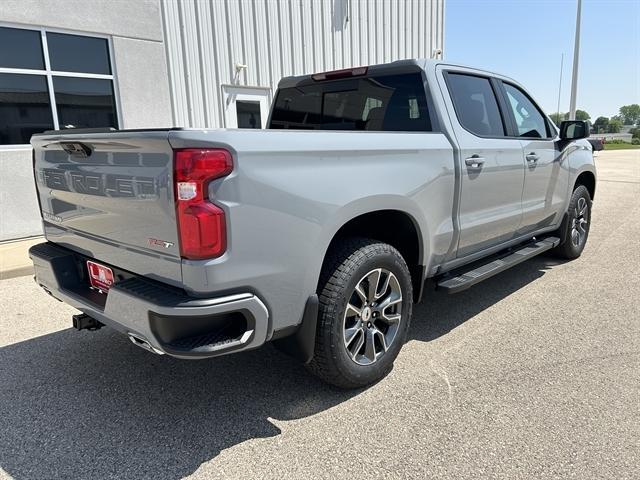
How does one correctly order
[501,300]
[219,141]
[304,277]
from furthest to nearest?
[501,300]
[304,277]
[219,141]

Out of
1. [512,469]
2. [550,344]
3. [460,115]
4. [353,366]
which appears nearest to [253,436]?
[353,366]

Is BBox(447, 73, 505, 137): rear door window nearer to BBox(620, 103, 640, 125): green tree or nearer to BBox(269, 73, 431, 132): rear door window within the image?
BBox(269, 73, 431, 132): rear door window

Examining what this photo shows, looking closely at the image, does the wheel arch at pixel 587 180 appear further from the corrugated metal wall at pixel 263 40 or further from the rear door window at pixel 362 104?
the corrugated metal wall at pixel 263 40

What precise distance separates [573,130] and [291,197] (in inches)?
151

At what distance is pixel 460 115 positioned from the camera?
142 inches

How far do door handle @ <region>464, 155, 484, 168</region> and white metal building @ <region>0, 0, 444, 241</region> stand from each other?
6.22 metres

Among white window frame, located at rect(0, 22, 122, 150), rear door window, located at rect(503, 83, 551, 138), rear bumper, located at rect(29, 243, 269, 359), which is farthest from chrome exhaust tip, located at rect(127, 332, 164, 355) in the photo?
white window frame, located at rect(0, 22, 122, 150)

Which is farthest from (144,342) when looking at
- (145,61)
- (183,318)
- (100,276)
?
(145,61)

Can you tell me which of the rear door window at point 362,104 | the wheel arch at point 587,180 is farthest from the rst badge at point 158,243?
the wheel arch at point 587,180

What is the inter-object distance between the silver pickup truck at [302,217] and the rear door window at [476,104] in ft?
0.05

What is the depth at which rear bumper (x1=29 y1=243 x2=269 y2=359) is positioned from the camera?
211cm

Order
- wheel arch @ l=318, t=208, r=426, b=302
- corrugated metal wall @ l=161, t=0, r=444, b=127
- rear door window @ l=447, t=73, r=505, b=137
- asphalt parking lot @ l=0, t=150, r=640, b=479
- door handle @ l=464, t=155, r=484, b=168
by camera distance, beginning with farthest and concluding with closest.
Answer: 1. corrugated metal wall @ l=161, t=0, r=444, b=127
2. rear door window @ l=447, t=73, r=505, b=137
3. door handle @ l=464, t=155, r=484, b=168
4. wheel arch @ l=318, t=208, r=426, b=302
5. asphalt parking lot @ l=0, t=150, r=640, b=479

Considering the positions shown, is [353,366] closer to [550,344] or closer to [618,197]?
[550,344]

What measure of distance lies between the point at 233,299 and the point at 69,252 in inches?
55.5
